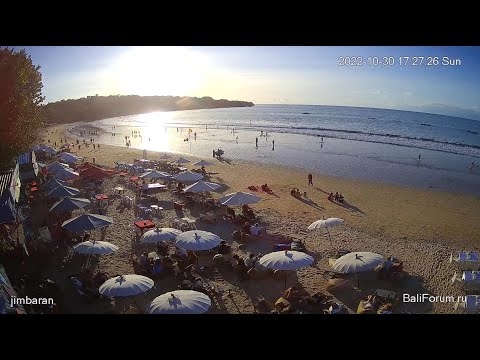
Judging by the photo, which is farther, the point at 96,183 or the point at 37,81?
the point at 37,81

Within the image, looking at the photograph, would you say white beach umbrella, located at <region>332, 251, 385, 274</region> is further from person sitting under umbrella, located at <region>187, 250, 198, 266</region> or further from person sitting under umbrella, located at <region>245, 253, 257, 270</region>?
Answer: person sitting under umbrella, located at <region>187, 250, 198, 266</region>

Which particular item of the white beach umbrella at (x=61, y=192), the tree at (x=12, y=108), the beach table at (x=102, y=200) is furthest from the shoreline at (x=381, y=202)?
the tree at (x=12, y=108)

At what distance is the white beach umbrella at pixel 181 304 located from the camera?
6805 millimetres

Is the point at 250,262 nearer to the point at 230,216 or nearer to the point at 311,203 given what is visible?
the point at 230,216

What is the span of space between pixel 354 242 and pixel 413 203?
5978 millimetres

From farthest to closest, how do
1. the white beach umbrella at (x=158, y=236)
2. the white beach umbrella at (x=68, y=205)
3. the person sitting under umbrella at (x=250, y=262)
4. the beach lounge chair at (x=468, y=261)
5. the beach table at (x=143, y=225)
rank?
the white beach umbrella at (x=68, y=205) < the beach table at (x=143, y=225) < the white beach umbrella at (x=158, y=236) < the person sitting under umbrella at (x=250, y=262) < the beach lounge chair at (x=468, y=261)

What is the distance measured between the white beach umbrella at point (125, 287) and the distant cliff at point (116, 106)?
171 ft

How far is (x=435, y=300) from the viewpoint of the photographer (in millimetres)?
8117

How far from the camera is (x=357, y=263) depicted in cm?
866

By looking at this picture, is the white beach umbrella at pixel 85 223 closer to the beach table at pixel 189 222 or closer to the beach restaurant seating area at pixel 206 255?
the beach restaurant seating area at pixel 206 255
